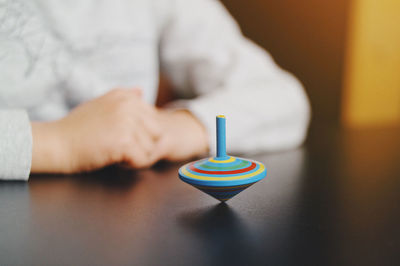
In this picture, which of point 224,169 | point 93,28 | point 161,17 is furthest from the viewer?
point 161,17

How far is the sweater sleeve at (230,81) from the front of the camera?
702mm

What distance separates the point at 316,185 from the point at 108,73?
414 mm

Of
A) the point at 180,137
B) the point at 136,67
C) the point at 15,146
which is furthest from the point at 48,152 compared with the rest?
the point at 136,67

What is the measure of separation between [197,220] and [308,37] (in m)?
0.96

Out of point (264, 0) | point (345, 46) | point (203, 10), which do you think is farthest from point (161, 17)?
point (345, 46)

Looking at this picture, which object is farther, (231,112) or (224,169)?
(231,112)

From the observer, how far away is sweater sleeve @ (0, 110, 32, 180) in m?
0.47

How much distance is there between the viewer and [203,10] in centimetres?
84

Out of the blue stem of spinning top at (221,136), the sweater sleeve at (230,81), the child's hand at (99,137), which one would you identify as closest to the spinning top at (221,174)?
the blue stem of spinning top at (221,136)

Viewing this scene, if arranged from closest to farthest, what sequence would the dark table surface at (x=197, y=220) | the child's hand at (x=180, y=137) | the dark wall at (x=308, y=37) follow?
→ 1. the dark table surface at (x=197, y=220)
2. the child's hand at (x=180, y=137)
3. the dark wall at (x=308, y=37)

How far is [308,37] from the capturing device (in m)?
1.20

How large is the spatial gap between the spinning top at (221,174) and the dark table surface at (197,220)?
0.09ft

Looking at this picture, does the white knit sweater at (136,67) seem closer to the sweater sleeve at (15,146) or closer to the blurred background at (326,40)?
the sweater sleeve at (15,146)

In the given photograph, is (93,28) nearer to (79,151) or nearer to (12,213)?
(79,151)
